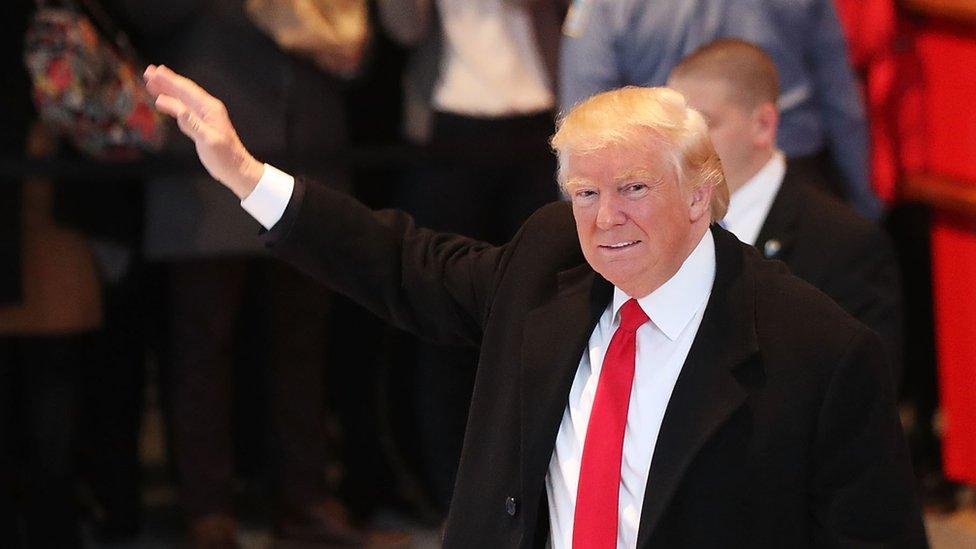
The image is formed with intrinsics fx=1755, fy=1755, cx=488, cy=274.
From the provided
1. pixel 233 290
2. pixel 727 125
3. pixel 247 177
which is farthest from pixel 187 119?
pixel 233 290

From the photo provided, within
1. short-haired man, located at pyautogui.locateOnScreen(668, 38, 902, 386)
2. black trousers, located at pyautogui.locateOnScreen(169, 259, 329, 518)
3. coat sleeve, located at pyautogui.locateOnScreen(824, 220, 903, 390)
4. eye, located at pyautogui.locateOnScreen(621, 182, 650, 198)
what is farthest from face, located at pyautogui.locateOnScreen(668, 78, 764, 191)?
black trousers, located at pyautogui.locateOnScreen(169, 259, 329, 518)

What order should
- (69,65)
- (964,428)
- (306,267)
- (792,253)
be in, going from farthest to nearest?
(964,428)
(69,65)
(792,253)
(306,267)

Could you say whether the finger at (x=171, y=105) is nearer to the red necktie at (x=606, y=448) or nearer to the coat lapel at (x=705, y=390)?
the red necktie at (x=606, y=448)

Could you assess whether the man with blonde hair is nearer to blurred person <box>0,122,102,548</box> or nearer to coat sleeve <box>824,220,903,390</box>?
coat sleeve <box>824,220,903,390</box>

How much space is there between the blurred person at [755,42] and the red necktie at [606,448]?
2066mm

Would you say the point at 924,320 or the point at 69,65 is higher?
the point at 69,65

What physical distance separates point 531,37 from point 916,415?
6.23 feet

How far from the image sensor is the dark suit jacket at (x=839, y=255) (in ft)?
12.4

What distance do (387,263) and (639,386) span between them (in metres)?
0.55

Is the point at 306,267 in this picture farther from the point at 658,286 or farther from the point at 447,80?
the point at 447,80

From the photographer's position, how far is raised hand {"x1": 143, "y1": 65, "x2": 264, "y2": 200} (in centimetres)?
296

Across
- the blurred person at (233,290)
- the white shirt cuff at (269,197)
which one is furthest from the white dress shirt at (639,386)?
the blurred person at (233,290)

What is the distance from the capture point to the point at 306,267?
10.2 ft

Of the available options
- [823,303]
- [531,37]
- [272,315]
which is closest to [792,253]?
[823,303]
